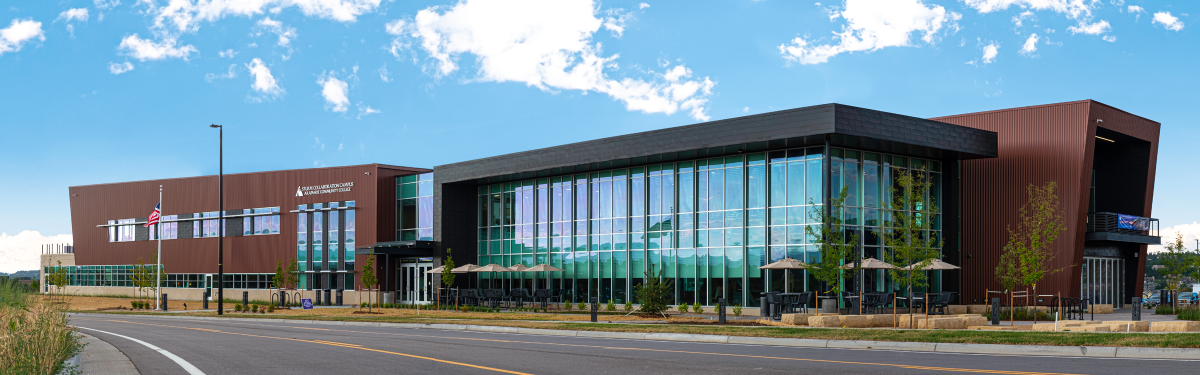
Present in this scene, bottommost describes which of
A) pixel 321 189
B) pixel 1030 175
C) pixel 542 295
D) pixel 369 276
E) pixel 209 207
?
pixel 542 295

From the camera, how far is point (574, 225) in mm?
44938

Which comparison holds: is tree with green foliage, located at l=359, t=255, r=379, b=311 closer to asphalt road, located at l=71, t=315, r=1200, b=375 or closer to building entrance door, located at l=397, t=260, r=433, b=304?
building entrance door, located at l=397, t=260, r=433, b=304

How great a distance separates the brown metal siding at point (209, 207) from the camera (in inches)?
2194

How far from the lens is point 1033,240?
33344 mm

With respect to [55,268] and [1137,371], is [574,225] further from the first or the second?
[55,268]

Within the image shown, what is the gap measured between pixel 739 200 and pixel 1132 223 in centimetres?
1759

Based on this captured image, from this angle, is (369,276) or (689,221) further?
(369,276)

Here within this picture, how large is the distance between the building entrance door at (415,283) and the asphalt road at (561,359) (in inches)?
1137

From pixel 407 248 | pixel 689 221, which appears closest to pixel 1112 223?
pixel 689 221

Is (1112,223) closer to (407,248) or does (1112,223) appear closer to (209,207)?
(407,248)

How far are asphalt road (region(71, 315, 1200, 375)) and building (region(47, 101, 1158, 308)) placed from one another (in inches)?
595

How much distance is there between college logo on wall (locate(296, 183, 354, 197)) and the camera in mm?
56062

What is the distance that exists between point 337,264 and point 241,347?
37.0 m

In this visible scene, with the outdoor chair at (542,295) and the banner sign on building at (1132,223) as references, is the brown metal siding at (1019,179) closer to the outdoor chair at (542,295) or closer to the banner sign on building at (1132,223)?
the banner sign on building at (1132,223)
